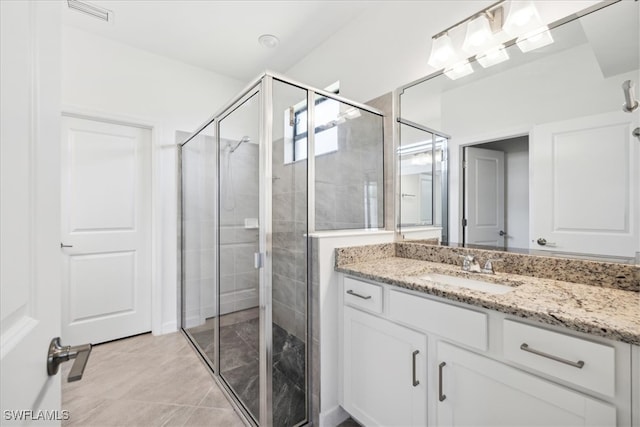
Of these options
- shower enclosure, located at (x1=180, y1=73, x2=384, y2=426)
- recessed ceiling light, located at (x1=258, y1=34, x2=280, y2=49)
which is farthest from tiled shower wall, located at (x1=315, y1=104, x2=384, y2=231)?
recessed ceiling light, located at (x1=258, y1=34, x2=280, y2=49)

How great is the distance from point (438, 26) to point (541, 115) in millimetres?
824

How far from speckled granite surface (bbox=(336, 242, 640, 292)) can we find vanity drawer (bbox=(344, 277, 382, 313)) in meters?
0.15

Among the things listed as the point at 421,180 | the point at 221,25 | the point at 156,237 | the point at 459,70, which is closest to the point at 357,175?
the point at 421,180

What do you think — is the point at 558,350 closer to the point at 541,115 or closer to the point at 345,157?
the point at 541,115

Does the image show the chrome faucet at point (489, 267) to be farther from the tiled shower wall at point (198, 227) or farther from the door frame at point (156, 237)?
the door frame at point (156, 237)

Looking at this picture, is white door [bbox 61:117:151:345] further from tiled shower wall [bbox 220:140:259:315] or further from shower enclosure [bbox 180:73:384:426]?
tiled shower wall [bbox 220:140:259:315]

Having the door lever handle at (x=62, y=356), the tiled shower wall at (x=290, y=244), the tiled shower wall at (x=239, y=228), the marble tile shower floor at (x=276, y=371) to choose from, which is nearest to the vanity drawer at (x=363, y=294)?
the tiled shower wall at (x=290, y=244)

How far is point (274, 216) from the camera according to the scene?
4.88 ft

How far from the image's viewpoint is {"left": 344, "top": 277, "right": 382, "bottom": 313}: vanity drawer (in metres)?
1.36

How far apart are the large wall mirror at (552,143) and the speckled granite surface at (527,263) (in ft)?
0.20

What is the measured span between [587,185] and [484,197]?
1.43 ft

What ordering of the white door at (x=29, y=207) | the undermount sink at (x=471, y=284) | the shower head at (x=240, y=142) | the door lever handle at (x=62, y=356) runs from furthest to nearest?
the shower head at (x=240, y=142)
the undermount sink at (x=471, y=284)
the door lever handle at (x=62, y=356)
the white door at (x=29, y=207)

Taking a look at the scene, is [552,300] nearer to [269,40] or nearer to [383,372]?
[383,372]

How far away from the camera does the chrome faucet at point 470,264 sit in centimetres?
148
